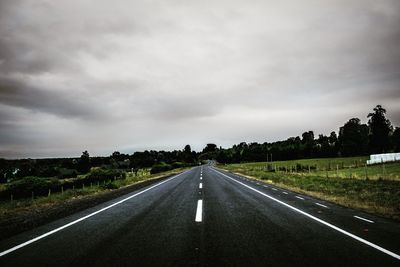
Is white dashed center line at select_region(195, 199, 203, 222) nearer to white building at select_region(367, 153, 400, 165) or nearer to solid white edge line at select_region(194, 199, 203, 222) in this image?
solid white edge line at select_region(194, 199, 203, 222)

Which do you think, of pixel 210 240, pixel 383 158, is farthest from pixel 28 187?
pixel 383 158

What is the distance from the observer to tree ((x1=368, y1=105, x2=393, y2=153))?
99.9 metres

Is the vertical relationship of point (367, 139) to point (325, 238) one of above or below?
above

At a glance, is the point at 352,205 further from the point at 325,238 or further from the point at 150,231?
the point at 150,231

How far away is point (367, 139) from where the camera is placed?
106 m

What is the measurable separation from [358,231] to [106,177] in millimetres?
35335

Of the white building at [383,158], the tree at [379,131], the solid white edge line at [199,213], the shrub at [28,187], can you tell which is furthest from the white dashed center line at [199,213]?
the tree at [379,131]

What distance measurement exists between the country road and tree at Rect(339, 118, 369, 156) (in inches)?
4298

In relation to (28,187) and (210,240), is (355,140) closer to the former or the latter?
(28,187)

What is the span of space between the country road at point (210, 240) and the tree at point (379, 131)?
106 metres

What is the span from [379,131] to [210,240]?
112 meters

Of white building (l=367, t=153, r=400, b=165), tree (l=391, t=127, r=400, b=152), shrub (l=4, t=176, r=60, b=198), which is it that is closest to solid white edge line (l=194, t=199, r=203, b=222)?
shrub (l=4, t=176, r=60, b=198)

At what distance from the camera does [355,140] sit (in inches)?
4203

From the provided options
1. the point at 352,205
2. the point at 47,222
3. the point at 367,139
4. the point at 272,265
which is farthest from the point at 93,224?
the point at 367,139
